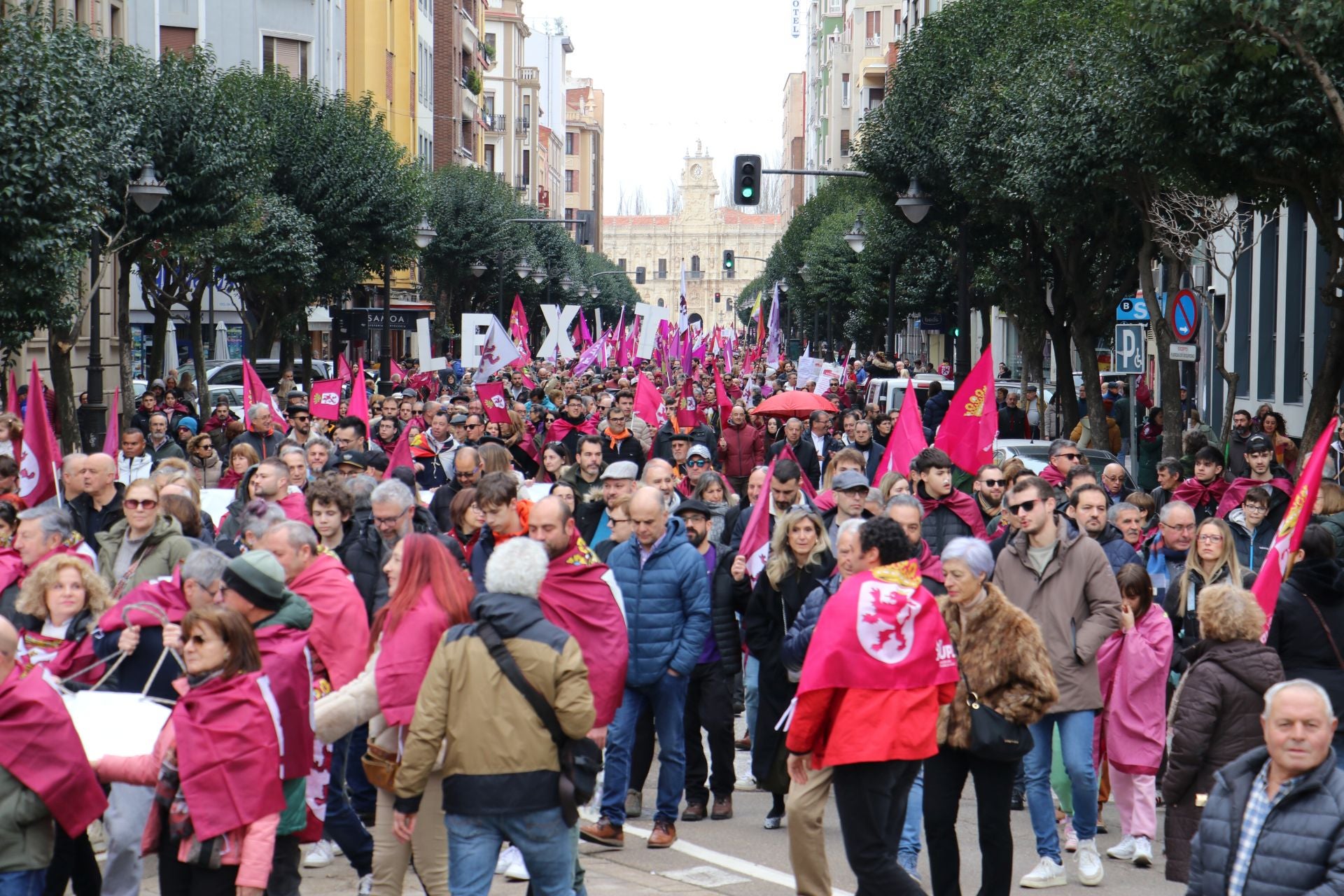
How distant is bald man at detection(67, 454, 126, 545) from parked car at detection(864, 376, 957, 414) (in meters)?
15.4

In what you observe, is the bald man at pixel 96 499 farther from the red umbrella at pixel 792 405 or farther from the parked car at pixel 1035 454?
the red umbrella at pixel 792 405

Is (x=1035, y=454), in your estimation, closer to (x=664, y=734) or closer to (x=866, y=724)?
(x=664, y=734)

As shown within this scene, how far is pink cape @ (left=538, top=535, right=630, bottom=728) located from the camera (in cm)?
708

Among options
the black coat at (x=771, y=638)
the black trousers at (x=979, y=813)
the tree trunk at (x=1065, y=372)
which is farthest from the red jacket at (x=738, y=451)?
the tree trunk at (x=1065, y=372)

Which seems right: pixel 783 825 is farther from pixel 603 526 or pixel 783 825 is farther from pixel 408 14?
pixel 408 14

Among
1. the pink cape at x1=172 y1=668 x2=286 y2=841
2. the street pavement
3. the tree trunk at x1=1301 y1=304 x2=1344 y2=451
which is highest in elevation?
the tree trunk at x1=1301 y1=304 x2=1344 y2=451

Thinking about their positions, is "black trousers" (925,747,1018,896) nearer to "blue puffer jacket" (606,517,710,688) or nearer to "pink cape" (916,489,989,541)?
"blue puffer jacket" (606,517,710,688)

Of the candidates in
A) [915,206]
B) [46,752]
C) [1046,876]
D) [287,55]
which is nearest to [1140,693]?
[1046,876]

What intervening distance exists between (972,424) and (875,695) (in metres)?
7.73

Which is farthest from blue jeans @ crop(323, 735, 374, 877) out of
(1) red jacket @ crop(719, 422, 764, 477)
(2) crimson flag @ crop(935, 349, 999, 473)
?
(1) red jacket @ crop(719, 422, 764, 477)

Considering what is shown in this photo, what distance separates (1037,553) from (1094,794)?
109 cm

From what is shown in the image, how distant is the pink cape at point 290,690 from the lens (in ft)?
18.1

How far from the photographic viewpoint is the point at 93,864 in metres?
6.43

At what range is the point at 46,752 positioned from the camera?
17.2 ft
